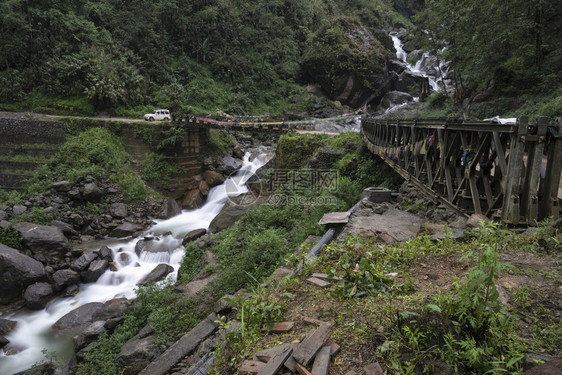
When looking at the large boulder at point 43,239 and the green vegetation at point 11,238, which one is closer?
the green vegetation at point 11,238

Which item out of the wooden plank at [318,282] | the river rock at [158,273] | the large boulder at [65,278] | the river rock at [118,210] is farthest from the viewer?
the river rock at [118,210]

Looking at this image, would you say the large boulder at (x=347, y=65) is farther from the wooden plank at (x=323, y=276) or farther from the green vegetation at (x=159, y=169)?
the wooden plank at (x=323, y=276)

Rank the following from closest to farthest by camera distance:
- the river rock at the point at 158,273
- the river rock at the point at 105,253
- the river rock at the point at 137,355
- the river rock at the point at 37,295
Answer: the river rock at the point at 137,355
the river rock at the point at 37,295
the river rock at the point at 158,273
the river rock at the point at 105,253

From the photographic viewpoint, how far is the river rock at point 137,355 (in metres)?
6.70

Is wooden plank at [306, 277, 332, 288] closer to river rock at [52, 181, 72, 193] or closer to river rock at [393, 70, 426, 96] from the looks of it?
river rock at [52, 181, 72, 193]

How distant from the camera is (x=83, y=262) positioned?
40.7 feet

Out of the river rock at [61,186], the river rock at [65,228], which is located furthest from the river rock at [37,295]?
the river rock at [61,186]

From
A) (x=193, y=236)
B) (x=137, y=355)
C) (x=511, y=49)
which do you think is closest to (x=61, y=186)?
(x=193, y=236)

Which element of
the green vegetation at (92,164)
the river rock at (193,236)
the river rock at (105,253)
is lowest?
the river rock at (105,253)

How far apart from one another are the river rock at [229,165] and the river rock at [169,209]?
443cm

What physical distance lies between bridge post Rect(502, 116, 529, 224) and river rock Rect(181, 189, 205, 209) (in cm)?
1799

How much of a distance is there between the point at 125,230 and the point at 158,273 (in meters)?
4.99

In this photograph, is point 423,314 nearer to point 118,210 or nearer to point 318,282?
point 318,282

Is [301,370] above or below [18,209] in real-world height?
above
